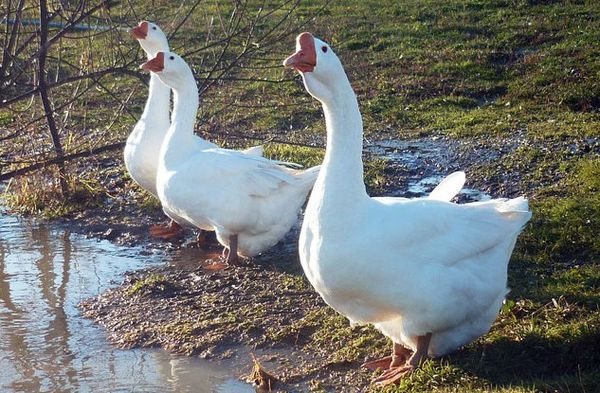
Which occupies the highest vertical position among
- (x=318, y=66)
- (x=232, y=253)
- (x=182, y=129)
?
(x=318, y=66)

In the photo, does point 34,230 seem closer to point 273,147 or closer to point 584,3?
point 273,147

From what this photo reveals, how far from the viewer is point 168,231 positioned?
25.7 ft

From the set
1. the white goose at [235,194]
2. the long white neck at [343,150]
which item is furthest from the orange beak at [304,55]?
the white goose at [235,194]

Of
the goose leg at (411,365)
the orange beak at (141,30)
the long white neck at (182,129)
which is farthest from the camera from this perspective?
the orange beak at (141,30)

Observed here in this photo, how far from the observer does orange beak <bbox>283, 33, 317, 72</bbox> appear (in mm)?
4527

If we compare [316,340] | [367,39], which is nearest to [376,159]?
[316,340]

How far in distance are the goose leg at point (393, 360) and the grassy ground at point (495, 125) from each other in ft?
0.55

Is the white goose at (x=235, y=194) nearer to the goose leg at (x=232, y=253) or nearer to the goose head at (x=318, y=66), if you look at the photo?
the goose leg at (x=232, y=253)

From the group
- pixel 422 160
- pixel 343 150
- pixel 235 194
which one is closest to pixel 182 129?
pixel 235 194

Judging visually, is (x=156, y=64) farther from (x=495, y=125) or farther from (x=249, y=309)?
(x=495, y=125)

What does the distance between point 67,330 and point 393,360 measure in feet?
7.23

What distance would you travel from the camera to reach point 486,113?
10.3 meters

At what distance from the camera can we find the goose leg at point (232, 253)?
700 centimetres

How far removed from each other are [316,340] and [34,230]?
358 cm
